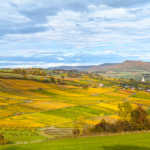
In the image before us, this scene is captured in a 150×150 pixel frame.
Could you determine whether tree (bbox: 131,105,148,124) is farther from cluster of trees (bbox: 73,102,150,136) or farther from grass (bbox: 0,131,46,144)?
grass (bbox: 0,131,46,144)

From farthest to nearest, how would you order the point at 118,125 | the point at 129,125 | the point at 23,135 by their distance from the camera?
the point at 23,135 → the point at 129,125 → the point at 118,125

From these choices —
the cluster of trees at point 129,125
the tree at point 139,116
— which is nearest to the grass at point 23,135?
the cluster of trees at point 129,125

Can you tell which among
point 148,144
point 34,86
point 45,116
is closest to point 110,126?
point 148,144

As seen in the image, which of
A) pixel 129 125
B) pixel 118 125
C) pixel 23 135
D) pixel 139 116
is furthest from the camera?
pixel 139 116

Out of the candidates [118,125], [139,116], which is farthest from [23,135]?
[139,116]

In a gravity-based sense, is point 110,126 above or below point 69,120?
above

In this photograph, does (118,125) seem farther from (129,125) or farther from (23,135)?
(23,135)

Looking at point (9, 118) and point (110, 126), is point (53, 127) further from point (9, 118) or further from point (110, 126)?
point (110, 126)

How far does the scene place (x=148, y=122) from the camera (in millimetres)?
50219

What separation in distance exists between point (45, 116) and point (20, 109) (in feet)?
43.5

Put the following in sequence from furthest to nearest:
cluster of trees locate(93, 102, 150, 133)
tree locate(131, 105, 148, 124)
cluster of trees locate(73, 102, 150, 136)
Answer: tree locate(131, 105, 148, 124), cluster of trees locate(93, 102, 150, 133), cluster of trees locate(73, 102, 150, 136)

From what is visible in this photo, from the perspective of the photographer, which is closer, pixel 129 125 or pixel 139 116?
pixel 129 125

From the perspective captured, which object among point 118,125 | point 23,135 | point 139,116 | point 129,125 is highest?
point 139,116

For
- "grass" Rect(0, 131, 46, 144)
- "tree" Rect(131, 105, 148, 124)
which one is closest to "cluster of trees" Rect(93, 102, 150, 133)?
"tree" Rect(131, 105, 148, 124)
